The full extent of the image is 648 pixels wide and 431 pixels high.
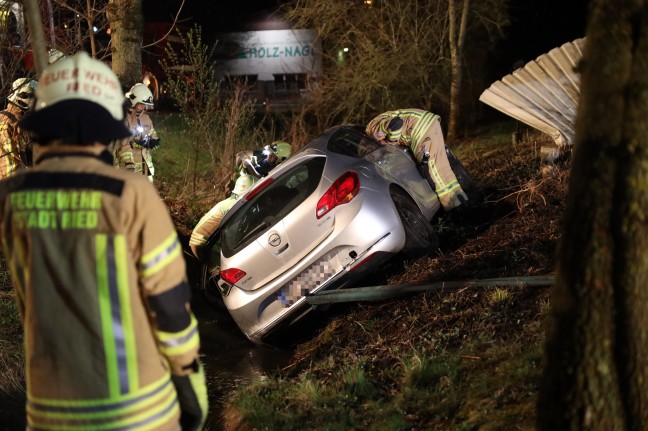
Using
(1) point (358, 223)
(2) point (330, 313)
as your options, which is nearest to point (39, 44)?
(1) point (358, 223)

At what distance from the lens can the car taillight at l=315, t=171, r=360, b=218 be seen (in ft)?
18.7

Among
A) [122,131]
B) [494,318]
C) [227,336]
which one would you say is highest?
[122,131]

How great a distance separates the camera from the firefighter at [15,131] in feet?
22.5

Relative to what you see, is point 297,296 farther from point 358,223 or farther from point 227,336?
point 227,336

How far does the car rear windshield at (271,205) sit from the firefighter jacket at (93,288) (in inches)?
136

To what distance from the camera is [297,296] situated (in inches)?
227

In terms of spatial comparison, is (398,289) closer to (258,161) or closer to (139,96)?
(258,161)

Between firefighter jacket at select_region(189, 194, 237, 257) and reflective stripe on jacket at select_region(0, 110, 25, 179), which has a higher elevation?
reflective stripe on jacket at select_region(0, 110, 25, 179)

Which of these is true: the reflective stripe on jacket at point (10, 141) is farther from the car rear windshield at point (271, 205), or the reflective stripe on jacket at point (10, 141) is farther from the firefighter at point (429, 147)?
the firefighter at point (429, 147)

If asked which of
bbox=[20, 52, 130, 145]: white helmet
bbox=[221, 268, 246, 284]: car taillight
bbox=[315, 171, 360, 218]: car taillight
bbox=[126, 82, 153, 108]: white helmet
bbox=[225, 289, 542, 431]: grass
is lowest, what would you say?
bbox=[225, 289, 542, 431]: grass

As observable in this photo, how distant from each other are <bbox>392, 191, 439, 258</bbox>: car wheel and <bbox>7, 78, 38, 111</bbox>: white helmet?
3.73 metres

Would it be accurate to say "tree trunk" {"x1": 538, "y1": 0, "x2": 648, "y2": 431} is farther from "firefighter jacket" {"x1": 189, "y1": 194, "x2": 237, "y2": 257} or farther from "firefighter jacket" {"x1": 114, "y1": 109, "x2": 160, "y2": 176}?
"firefighter jacket" {"x1": 114, "y1": 109, "x2": 160, "y2": 176}

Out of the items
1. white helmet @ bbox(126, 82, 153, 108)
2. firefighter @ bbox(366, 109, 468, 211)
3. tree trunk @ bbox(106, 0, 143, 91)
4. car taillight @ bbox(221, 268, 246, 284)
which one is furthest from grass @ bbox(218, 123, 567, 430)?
tree trunk @ bbox(106, 0, 143, 91)

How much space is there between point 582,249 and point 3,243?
6.57 ft
